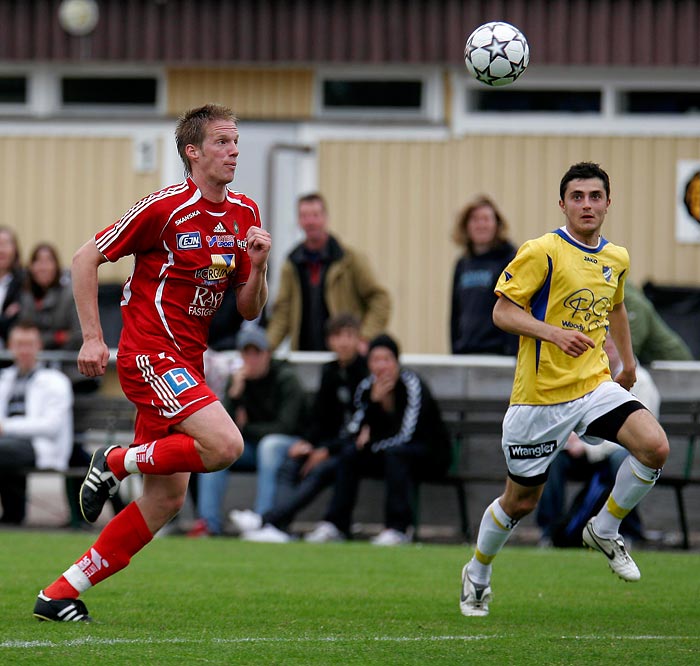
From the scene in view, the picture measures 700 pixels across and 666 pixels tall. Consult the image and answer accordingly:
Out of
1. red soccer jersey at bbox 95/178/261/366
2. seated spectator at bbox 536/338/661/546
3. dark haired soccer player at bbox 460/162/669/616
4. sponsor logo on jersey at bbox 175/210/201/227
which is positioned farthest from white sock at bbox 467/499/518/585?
seated spectator at bbox 536/338/661/546

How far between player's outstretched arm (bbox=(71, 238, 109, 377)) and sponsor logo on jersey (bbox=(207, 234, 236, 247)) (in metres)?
0.50

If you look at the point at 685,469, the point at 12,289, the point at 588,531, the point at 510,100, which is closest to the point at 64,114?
the point at 12,289

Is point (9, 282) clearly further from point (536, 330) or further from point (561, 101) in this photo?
point (536, 330)

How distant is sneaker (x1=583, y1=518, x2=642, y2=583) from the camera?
737cm

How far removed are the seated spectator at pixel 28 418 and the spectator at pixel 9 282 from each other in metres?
0.54

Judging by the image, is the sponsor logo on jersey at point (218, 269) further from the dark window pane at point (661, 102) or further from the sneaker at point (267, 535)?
the dark window pane at point (661, 102)

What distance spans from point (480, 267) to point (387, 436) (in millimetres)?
1642

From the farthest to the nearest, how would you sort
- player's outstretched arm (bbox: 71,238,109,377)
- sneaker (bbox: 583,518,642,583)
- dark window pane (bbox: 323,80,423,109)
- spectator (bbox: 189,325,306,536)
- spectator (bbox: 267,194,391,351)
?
1. dark window pane (bbox: 323,80,423,109)
2. spectator (bbox: 267,194,391,351)
3. spectator (bbox: 189,325,306,536)
4. sneaker (bbox: 583,518,642,583)
5. player's outstretched arm (bbox: 71,238,109,377)

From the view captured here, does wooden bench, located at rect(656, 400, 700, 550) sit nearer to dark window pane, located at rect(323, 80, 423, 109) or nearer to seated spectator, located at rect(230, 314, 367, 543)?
seated spectator, located at rect(230, 314, 367, 543)

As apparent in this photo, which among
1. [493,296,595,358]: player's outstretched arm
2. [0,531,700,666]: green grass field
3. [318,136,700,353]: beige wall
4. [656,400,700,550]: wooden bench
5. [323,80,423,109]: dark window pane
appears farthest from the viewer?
[323,80,423,109]: dark window pane

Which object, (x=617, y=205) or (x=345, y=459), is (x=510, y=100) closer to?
(x=617, y=205)

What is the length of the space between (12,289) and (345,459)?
12.3 feet

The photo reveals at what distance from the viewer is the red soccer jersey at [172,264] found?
6.73m

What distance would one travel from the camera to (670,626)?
23.0 feet
